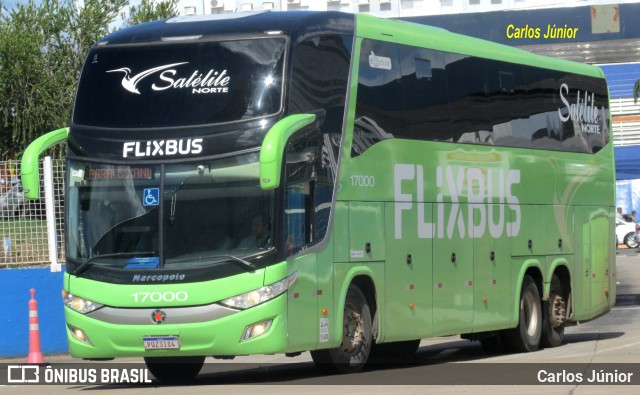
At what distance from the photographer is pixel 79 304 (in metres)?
14.2

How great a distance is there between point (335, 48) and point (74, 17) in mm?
23372

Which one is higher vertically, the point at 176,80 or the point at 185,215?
the point at 176,80

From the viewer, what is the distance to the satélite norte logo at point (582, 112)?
2109 centimetres

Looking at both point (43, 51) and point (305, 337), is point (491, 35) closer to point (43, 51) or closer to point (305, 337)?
point (43, 51)

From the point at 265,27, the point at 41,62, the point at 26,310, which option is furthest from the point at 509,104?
the point at 41,62

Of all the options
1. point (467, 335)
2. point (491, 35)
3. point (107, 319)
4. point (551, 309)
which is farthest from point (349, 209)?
point (491, 35)

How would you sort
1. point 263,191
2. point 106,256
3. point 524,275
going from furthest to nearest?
point 524,275
point 106,256
point 263,191

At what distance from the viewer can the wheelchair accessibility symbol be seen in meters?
13.9

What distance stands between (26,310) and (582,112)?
30.7 feet

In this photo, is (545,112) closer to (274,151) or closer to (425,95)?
(425,95)

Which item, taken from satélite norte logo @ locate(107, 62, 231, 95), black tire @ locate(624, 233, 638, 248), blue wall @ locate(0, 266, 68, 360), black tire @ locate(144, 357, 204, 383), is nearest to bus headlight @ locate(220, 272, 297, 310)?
black tire @ locate(144, 357, 204, 383)

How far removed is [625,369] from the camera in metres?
15.1

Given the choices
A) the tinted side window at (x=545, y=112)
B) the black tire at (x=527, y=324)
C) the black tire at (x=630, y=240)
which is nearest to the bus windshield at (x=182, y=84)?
the tinted side window at (x=545, y=112)

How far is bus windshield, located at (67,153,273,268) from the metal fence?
21.8ft
